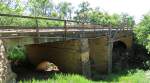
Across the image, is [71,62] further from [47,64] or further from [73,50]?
[47,64]

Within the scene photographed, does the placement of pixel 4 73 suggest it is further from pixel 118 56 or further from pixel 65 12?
pixel 65 12

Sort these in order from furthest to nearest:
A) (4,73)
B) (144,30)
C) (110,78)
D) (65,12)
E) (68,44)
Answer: (65,12), (144,30), (110,78), (68,44), (4,73)

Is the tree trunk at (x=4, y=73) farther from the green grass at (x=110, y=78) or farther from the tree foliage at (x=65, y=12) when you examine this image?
the tree foliage at (x=65, y=12)

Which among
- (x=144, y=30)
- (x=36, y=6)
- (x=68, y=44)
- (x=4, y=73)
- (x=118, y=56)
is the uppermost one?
(x=36, y=6)

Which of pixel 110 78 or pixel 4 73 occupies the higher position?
pixel 4 73

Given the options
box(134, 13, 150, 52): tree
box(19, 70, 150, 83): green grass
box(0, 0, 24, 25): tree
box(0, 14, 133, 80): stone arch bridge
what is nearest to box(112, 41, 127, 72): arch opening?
box(0, 14, 133, 80): stone arch bridge

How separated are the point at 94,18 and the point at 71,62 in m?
53.1

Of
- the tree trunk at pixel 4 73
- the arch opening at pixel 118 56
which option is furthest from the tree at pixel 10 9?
the tree trunk at pixel 4 73

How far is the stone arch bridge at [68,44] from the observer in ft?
52.2

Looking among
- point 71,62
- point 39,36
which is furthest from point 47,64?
point 39,36

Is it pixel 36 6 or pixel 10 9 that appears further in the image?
pixel 36 6

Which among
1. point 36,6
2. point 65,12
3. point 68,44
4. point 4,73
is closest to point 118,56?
point 68,44

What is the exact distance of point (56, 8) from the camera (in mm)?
91188

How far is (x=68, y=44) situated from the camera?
862 inches
